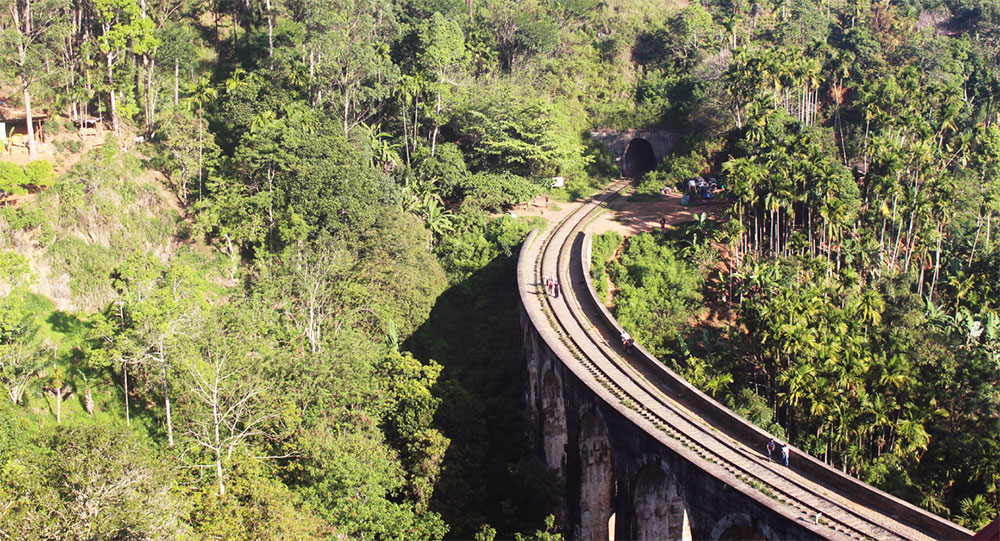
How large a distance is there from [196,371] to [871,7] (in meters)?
88.8

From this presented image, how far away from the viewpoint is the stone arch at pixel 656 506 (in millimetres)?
29578

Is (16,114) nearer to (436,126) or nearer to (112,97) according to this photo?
(112,97)

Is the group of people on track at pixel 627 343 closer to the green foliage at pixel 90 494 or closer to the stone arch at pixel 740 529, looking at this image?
the stone arch at pixel 740 529

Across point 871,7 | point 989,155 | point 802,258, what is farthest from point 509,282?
point 871,7

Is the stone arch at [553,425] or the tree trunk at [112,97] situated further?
the tree trunk at [112,97]

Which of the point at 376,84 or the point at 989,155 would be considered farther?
the point at 989,155

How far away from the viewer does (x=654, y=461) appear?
2839 centimetres

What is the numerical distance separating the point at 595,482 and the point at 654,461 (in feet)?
21.5

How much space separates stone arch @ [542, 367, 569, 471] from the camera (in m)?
38.2

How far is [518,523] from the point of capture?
35.6m

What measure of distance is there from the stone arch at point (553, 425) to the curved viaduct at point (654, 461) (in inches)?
1.9

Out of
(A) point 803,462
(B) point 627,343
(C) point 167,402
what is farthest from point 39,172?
(A) point 803,462

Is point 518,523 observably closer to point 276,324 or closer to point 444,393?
point 444,393

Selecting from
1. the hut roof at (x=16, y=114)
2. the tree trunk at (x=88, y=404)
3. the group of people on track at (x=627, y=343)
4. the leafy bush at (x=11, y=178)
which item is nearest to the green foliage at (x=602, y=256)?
the group of people on track at (x=627, y=343)
